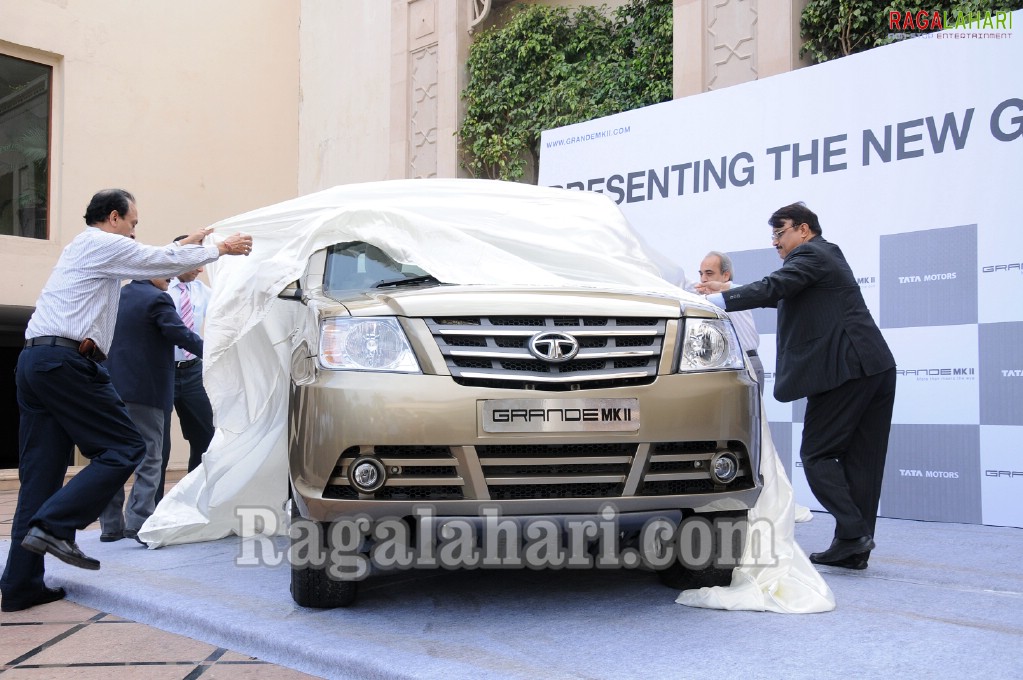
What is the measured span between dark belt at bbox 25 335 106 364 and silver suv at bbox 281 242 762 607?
48.2 inches

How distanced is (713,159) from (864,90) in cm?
128

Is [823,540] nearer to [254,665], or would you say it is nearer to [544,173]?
[254,665]

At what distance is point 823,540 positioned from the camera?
546cm

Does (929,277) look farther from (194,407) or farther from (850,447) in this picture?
(194,407)

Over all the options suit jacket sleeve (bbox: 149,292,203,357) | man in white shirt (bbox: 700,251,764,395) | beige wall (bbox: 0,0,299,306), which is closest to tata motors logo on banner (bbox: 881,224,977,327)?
man in white shirt (bbox: 700,251,764,395)

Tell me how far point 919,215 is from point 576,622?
4087 millimetres

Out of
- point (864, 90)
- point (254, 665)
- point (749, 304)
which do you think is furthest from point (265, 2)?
point (254, 665)

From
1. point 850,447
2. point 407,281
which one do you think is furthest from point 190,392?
point 850,447

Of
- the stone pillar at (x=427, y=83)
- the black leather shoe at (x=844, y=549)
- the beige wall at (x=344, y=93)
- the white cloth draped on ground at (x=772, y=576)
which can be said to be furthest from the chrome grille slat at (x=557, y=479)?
the beige wall at (x=344, y=93)

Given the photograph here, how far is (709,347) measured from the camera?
3.51 meters

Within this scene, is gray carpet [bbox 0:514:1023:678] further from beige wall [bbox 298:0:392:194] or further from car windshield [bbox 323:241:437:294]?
beige wall [bbox 298:0:392:194]

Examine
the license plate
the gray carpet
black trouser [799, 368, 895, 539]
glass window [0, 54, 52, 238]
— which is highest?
glass window [0, 54, 52, 238]

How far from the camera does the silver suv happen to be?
3.15m

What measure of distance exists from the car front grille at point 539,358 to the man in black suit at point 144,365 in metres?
2.71
